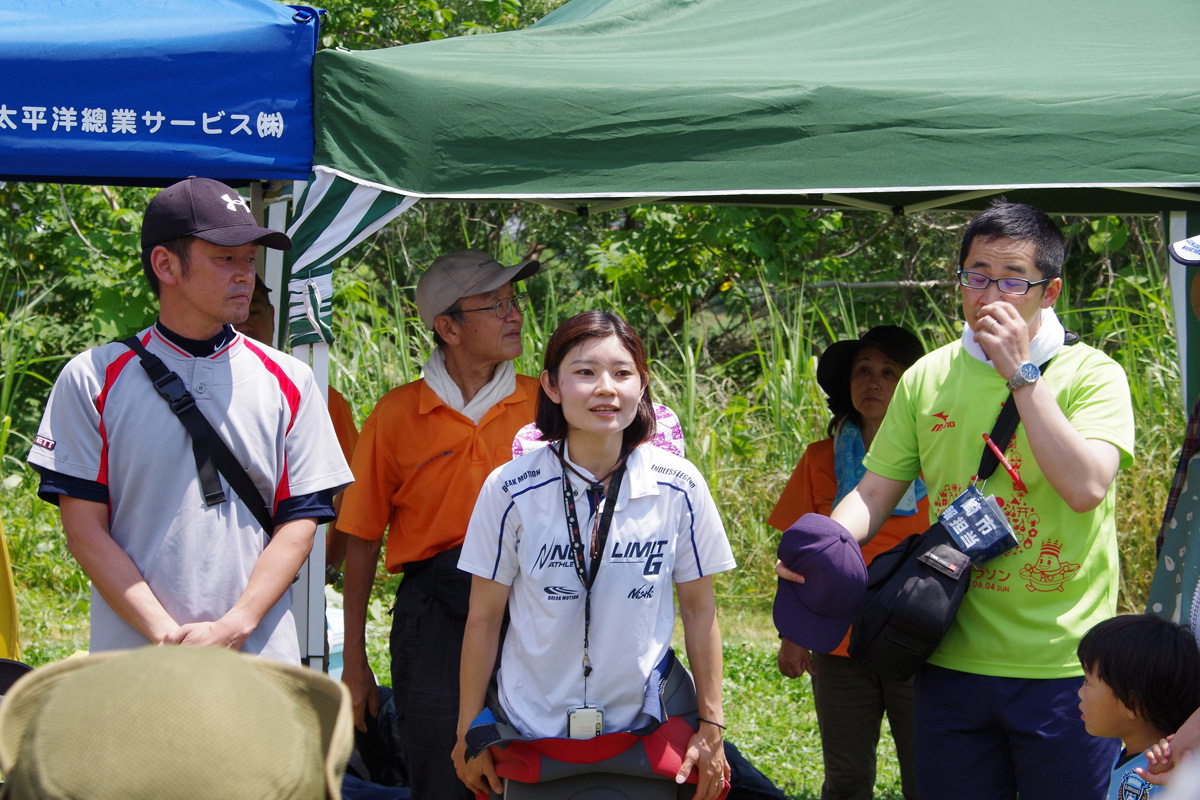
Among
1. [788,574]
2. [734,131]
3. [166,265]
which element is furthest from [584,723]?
[734,131]

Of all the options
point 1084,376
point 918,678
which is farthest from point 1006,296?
point 918,678

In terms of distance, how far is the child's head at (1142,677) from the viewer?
2141mm

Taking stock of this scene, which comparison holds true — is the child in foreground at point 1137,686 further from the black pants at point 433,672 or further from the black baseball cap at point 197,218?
the black baseball cap at point 197,218

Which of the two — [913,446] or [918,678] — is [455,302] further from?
[918,678]

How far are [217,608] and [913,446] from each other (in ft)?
5.16

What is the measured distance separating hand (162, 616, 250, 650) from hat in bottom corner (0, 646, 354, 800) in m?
1.15

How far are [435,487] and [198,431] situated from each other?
0.86 meters

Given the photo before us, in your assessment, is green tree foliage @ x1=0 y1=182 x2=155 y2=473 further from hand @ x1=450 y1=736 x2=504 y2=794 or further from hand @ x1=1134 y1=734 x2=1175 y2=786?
hand @ x1=1134 y1=734 x2=1175 y2=786

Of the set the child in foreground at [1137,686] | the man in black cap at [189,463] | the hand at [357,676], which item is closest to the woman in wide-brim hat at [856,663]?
the child in foreground at [1137,686]

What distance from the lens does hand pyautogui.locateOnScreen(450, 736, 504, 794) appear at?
230cm

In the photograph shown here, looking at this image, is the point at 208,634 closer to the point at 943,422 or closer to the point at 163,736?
the point at 163,736

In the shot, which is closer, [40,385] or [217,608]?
[217,608]

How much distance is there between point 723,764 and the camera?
2.38 metres

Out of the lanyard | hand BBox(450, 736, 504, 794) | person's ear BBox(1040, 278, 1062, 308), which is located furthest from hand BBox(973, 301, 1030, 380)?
hand BBox(450, 736, 504, 794)
